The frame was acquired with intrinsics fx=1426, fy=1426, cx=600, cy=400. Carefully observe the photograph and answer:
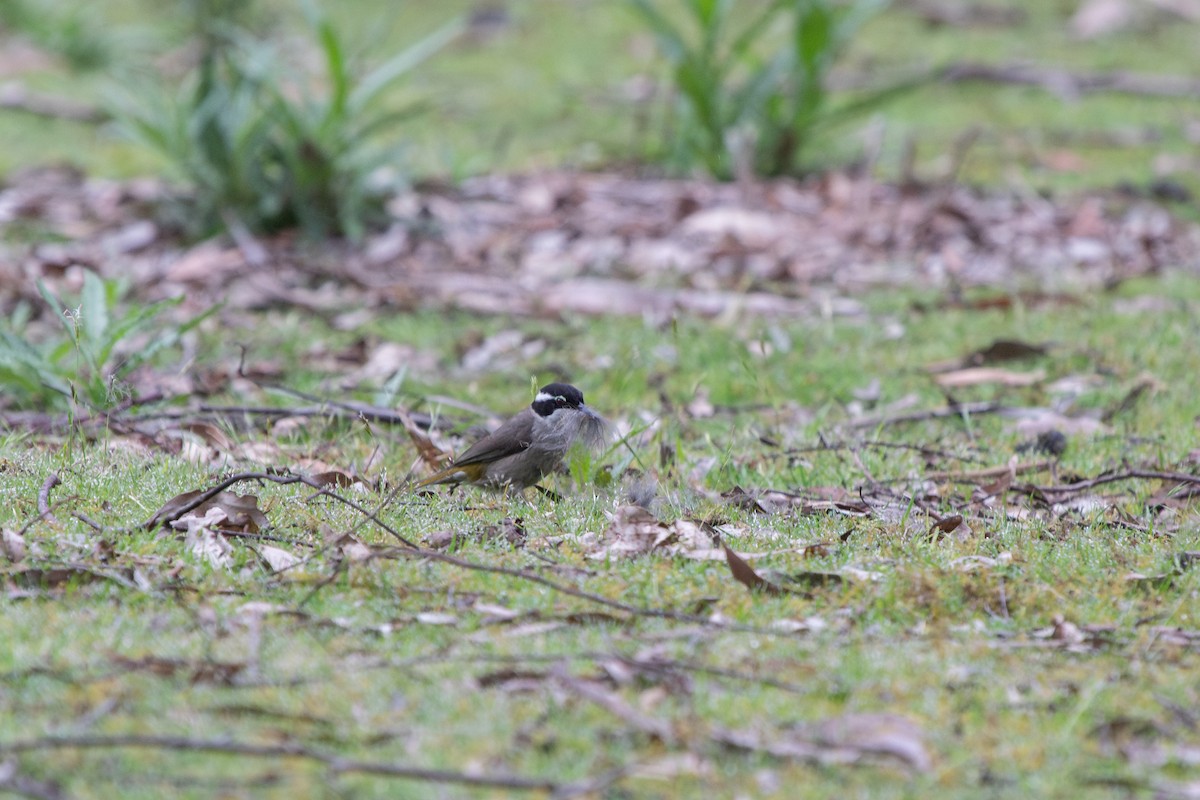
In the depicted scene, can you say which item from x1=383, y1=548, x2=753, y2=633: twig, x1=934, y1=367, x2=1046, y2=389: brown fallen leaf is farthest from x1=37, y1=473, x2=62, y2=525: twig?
x1=934, y1=367, x2=1046, y2=389: brown fallen leaf

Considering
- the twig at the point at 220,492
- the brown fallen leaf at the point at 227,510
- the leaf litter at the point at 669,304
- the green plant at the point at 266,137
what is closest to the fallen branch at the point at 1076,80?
the leaf litter at the point at 669,304

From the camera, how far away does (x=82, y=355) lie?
550cm

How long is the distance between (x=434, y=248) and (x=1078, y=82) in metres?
6.54

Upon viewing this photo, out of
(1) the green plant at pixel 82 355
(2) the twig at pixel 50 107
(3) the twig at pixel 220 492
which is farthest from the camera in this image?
(2) the twig at pixel 50 107

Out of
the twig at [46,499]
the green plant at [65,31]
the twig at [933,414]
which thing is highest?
the green plant at [65,31]

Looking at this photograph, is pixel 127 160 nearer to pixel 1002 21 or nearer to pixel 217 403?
pixel 217 403

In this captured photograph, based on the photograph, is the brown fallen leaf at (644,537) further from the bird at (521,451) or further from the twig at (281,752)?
the twig at (281,752)

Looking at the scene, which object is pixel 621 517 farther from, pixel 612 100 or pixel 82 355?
pixel 612 100

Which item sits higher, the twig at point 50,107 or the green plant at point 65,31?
the green plant at point 65,31

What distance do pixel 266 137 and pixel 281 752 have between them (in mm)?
6614

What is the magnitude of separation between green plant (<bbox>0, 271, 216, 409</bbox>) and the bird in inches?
52.5

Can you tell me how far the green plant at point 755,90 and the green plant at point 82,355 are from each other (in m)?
4.60

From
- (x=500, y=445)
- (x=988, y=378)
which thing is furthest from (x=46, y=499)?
(x=988, y=378)

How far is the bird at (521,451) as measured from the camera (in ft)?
17.3
